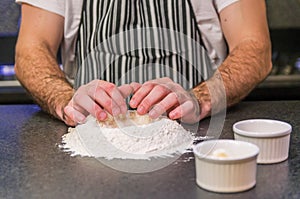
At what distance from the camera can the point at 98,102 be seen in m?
1.14

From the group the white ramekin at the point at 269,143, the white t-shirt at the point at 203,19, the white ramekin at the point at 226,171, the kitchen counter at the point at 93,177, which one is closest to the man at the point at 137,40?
the white t-shirt at the point at 203,19

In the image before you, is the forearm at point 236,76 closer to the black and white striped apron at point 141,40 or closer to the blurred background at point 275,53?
the black and white striped apron at point 141,40

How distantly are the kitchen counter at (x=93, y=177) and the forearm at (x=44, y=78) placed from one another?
0.18 meters

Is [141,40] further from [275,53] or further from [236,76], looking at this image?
[275,53]

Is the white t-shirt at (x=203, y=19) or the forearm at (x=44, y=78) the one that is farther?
the white t-shirt at (x=203, y=19)

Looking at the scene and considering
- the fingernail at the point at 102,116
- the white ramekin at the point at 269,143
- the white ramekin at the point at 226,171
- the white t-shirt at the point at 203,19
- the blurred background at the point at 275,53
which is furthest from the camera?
the blurred background at the point at 275,53

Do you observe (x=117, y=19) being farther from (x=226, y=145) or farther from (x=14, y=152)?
(x=226, y=145)

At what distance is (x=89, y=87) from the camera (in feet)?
3.96

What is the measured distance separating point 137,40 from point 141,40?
0.04 feet

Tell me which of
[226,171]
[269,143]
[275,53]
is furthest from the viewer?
[275,53]

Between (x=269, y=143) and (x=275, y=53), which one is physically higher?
(x=269, y=143)

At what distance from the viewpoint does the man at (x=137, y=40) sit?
147cm

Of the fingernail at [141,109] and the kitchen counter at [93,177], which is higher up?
the fingernail at [141,109]

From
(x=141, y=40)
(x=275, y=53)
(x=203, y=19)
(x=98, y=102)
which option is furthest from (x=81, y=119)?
(x=275, y=53)
